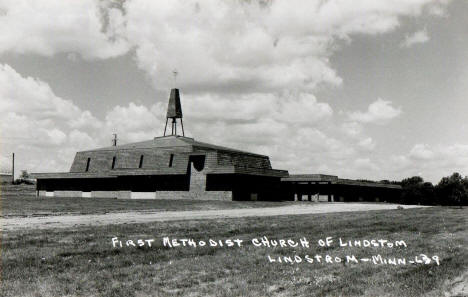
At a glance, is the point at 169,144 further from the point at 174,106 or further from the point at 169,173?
the point at 174,106

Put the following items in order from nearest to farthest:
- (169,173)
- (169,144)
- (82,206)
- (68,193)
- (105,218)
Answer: (105,218) → (82,206) → (169,173) → (169,144) → (68,193)

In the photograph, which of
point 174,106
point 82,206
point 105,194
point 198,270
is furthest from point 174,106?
point 198,270

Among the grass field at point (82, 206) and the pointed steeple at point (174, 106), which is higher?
the pointed steeple at point (174, 106)

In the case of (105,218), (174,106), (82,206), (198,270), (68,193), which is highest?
(174,106)

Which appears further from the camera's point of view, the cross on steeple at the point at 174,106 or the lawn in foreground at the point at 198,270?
the cross on steeple at the point at 174,106

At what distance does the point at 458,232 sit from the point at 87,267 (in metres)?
11.7

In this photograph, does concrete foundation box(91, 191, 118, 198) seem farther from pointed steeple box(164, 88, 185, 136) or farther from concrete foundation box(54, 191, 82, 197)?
pointed steeple box(164, 88, 185, 136)

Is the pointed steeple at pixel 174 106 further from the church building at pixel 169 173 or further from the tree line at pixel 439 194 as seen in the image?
the tree line at pixel 439 194

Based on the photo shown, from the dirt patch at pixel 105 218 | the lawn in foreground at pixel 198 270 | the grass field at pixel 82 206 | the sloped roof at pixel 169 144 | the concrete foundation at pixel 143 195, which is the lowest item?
the lawn in foreground at pixel 198 270

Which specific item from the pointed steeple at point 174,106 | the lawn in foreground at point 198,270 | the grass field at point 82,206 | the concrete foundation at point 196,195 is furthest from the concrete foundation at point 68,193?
the lawn in foreground at point 198,270

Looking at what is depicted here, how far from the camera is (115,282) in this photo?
27.8 ft

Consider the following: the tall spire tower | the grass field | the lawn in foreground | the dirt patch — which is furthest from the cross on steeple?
the lawn in foreground

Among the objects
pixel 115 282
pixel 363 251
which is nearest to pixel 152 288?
pixel 115 282

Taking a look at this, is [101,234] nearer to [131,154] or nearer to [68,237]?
[68,237]
